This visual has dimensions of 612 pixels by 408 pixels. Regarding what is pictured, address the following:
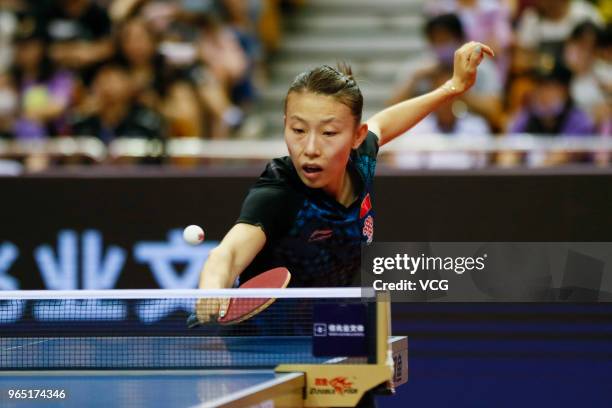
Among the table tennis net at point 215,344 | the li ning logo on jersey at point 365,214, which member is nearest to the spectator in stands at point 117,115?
the table tennis net at point 215,344

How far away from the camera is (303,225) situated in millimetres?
5117

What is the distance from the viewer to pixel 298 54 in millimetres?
12742

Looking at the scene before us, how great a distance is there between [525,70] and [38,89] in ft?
14.2

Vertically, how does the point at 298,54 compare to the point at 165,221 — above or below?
above

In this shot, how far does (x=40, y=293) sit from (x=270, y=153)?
430 centimetres

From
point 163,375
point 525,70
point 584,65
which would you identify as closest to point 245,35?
point 525,70

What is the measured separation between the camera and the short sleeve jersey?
5012mm

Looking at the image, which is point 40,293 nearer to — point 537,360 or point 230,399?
point 230,399

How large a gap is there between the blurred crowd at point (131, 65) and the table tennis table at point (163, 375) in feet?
16.3

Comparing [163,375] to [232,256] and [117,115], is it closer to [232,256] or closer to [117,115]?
[232,256]

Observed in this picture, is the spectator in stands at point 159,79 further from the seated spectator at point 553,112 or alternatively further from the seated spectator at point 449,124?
the seated spectator at point 553,112

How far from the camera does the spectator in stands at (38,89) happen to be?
1129 centimetres

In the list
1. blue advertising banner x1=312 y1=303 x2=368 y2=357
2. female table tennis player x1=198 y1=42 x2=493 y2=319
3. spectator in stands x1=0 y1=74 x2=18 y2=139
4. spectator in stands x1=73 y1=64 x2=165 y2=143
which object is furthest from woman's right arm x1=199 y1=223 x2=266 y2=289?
spectator in stands x1=0 y1=74 x2=18 y2=139

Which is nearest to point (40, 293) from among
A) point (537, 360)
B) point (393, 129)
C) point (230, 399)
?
point (230, 399)
